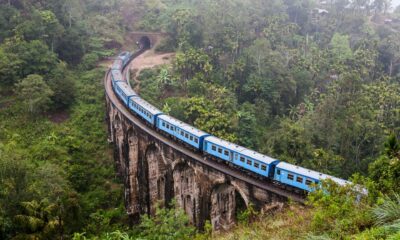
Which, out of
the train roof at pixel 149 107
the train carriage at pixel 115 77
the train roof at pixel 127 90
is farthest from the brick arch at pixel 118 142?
the train carriage at pixel 115 77

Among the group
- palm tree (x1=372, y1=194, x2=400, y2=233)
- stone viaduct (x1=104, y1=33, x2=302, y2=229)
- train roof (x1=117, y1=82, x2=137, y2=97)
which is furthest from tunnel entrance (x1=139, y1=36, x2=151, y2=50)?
palm tree (x1=372, y1=194, x2=400, y2=233)

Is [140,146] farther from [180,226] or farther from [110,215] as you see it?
[180,226]

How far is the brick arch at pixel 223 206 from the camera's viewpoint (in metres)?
25.0

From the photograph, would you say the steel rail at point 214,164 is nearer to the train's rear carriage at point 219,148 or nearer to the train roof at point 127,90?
the train's rear carriage at point 219,148

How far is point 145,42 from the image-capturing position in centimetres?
7312

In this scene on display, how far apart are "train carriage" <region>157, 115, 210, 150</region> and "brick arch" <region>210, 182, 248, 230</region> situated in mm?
3514

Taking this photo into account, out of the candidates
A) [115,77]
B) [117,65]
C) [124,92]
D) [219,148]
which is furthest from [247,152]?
[117,65]

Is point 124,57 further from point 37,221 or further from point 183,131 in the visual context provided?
point 37,221

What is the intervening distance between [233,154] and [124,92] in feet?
60.3

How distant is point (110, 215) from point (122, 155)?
666cm

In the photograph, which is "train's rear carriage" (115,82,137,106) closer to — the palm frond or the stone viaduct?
the stone viaduct

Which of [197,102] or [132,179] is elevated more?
[197,102]

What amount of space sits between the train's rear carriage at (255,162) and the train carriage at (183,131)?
3.64 meters

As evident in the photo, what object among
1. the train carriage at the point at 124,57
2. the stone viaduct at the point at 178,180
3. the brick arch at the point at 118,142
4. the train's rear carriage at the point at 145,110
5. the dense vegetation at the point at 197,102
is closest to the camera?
the dense vegetation at the point at 197,102
